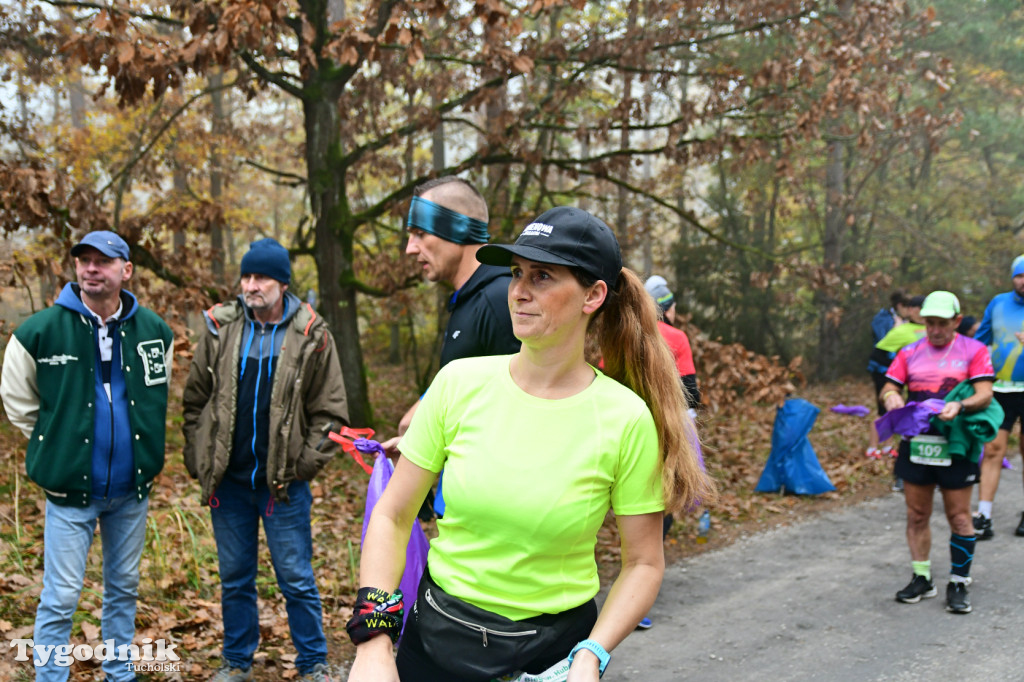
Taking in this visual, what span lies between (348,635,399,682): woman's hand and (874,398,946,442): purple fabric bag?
4630 millimetres

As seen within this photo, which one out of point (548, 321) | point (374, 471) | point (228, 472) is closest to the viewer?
point (548, 321)

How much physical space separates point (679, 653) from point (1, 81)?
11.8 m

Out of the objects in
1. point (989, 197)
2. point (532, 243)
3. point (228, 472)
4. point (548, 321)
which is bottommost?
point (228, 472)

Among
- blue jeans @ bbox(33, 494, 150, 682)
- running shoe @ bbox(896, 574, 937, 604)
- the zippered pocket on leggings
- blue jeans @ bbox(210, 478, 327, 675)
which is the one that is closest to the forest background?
blue jeans @ bbox(210, 478, 327, 675)

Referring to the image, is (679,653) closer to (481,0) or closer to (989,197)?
(481,0)

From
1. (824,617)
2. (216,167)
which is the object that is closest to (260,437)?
(824,617)

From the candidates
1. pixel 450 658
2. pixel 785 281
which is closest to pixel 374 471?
pixel 450 658

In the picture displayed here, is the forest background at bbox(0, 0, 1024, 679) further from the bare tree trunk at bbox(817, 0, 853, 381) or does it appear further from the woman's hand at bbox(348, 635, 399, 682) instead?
the woman's hand at bbox(348, 635, 399, 682)

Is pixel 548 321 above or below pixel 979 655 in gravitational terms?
above

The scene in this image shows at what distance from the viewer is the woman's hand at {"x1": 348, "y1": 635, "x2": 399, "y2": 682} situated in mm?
2025

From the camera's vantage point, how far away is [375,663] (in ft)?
6.72

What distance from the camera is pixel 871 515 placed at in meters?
8.80

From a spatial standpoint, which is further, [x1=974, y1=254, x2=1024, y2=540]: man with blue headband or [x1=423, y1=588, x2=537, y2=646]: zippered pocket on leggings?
[x1=974, y1=254, x2=1024, y2=540]: man with blue headband

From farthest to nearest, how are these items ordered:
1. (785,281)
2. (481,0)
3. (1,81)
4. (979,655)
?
(785,281) < (1,81) < (481,0) < (979,655)
